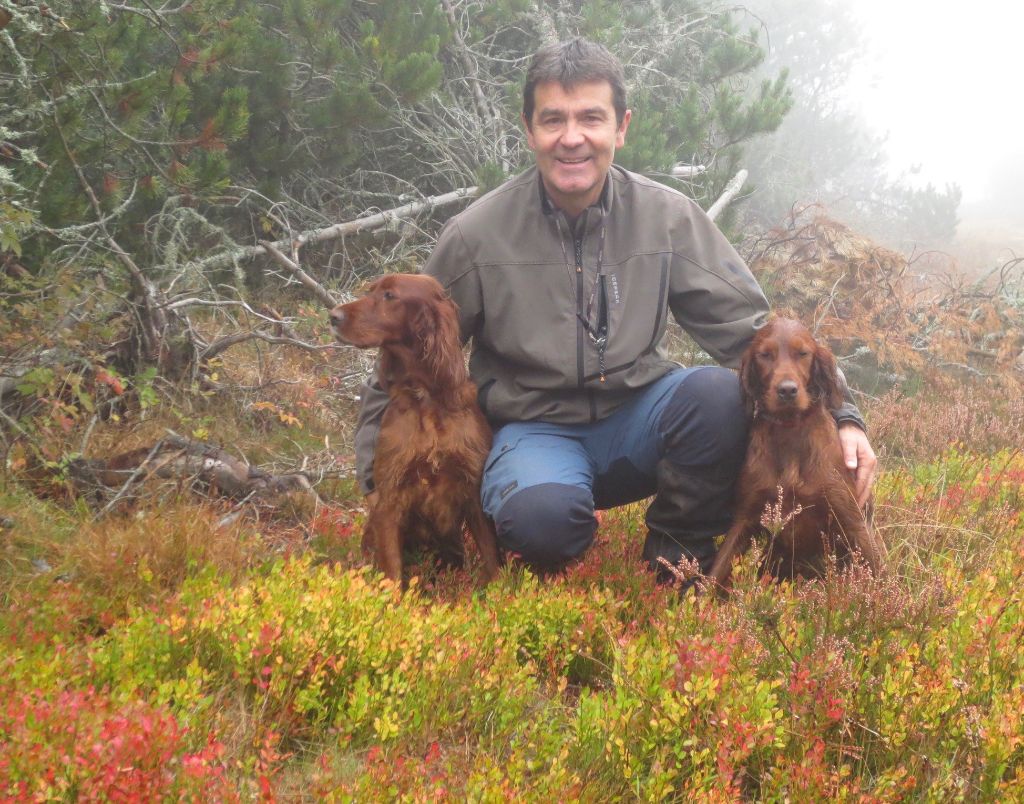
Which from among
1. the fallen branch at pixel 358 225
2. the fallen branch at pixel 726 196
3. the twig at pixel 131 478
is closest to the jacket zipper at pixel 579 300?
the twig at pixel 131 478

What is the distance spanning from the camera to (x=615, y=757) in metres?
1.97

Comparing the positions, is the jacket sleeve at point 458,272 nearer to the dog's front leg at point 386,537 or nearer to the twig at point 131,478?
the dog's front leg at point 386,537

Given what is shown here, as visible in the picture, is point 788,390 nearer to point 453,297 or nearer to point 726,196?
point 453,297

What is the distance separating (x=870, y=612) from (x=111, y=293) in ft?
12.0

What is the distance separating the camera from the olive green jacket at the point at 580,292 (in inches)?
133

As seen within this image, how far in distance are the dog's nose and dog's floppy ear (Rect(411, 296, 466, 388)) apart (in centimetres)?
115

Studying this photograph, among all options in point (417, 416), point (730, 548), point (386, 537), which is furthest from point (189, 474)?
point (730, 548)

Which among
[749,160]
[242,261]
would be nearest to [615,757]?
[242,261]

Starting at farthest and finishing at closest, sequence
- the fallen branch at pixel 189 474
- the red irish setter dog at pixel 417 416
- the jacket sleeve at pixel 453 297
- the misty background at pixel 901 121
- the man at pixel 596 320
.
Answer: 1. the misty background at pixel 901 121
2. the fallen branch at pixel 189 474
3. the jacket sleeve at pixel 453 297
4. the man at pixel 596 320
5. the red irish setter dog at pixel 417 416

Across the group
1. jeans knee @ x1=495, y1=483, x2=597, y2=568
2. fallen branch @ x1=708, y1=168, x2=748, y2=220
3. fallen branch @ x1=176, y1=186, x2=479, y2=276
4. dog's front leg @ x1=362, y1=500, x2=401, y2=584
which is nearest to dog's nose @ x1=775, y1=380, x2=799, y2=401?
jeans knee @ x1=495, y1=483, x2=597, y2=568

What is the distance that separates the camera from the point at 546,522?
3105 millimetres

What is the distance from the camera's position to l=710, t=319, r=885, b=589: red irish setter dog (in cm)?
314

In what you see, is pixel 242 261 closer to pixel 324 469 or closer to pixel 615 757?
pixel 324 469

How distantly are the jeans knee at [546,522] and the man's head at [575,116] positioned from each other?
1.14m
